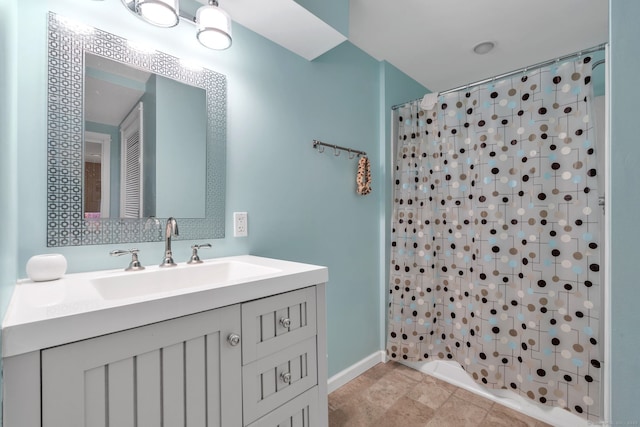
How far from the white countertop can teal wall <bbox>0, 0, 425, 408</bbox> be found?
122 mm

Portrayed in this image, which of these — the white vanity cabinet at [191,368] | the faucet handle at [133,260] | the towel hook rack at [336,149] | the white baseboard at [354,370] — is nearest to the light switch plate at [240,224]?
the faucet handle at [133,260]

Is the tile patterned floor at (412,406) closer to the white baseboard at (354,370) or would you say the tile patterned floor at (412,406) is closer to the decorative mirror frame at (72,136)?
the white baseboard at (354,370)

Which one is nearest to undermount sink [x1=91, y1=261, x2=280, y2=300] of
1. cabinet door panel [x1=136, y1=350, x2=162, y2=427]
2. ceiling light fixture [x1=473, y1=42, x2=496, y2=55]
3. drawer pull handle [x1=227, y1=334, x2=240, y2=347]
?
drawer pull handle [x1=227, y1=334, x2=240, y2=347]

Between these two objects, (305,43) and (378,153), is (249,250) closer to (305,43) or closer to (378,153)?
(305,43)

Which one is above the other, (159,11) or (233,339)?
(159,11)

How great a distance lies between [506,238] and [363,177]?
1.00 m

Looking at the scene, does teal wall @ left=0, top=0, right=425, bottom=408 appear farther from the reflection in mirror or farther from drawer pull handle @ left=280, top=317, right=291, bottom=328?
drawer pull handle @ left=280, top=317, right=291, bottom=328

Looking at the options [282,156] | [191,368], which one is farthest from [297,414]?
[282,156]

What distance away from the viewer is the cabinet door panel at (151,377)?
624 mm

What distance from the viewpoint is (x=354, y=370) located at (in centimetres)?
211

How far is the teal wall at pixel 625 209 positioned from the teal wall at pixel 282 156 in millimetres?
1080

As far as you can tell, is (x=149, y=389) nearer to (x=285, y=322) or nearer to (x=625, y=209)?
(x=285, y=322)

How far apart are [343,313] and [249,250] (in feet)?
2.97

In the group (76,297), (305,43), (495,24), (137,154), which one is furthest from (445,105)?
(76,297)
